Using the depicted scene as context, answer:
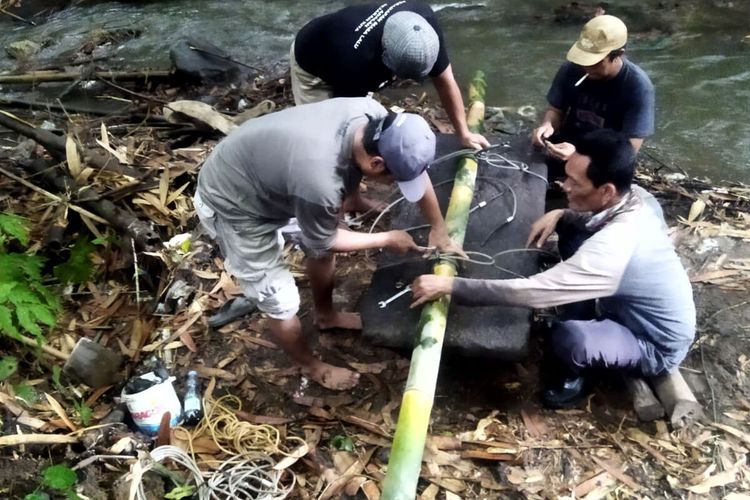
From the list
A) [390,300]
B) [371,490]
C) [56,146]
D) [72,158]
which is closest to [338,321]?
[390,300]

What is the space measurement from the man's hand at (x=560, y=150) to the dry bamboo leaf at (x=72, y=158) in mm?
4220

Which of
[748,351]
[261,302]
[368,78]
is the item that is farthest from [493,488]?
[368,78]

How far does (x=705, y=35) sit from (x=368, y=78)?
6988 millimetres

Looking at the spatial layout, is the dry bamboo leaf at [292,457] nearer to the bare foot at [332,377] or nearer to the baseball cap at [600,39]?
the bare foot at [332,377]

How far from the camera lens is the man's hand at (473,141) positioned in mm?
4773

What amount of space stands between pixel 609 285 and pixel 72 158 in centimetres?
474

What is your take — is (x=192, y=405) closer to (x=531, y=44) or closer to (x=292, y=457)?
(x=292, y=457)

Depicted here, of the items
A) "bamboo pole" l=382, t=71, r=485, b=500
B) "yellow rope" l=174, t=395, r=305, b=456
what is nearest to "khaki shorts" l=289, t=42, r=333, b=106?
"bamboo pole" l=382, t=71, r=485, b=500

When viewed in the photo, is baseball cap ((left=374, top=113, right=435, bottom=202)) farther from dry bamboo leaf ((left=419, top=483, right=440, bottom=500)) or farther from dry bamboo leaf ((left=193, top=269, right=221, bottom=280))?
dry bamboo leaf ((left=193, top=269, right=221, bottom=280))

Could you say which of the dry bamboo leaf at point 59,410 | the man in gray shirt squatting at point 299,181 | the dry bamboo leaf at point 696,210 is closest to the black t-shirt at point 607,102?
the dry bamboo leaf at point 696,210

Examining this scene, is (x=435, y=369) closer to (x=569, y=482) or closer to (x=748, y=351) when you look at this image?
(x=569, y=482)

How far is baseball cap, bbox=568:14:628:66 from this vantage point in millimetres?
4189

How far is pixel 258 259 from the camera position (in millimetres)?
3580

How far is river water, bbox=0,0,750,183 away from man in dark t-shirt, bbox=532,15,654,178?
2.13 meters
